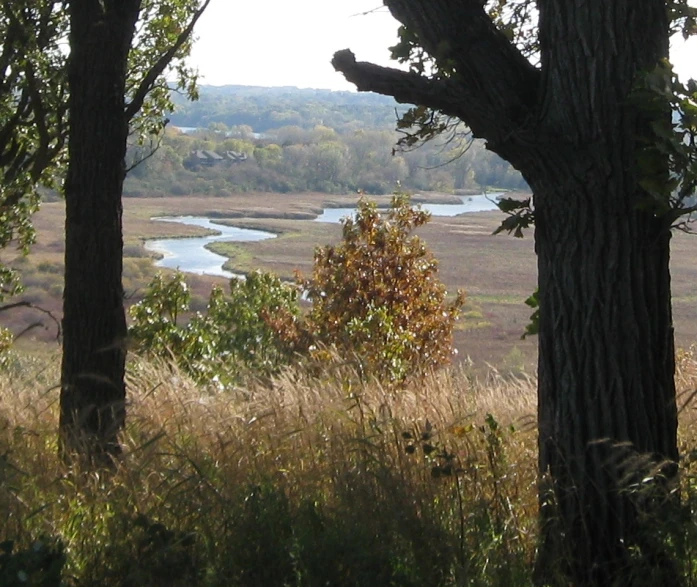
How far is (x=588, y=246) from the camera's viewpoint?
387 centimetres

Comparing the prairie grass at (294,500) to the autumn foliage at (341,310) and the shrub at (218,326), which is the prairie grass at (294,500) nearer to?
the shrub at (218,326)

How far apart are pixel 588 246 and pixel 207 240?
47.8 m

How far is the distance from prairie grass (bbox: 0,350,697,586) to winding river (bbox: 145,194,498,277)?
1046 inches

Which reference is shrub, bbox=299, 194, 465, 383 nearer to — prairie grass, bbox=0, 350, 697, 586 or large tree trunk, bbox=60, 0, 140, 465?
large tree trunk, bbox=60, 0, 140, 465

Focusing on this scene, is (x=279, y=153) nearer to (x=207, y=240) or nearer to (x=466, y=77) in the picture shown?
(x=207, y=240)

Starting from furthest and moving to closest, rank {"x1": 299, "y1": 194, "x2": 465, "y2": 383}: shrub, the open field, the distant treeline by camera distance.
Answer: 1. the distant treeline
2. the open field
3. {"x1": 299, "y1": 194, "x2": 465, "y2": 383}: shrub

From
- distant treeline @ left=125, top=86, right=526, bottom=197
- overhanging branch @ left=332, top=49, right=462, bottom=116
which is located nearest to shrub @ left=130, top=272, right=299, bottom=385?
overhanging branch @ left=332, top=49, right=462, bottom=116

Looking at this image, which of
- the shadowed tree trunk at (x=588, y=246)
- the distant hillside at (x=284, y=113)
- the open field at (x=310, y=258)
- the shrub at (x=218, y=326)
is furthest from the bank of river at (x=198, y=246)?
the shadowed tree trunk at (x=588, y=246)

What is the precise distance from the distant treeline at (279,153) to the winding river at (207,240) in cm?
134

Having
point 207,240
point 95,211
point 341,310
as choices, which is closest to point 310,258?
point 207,240

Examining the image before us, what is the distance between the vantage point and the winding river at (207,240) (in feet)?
116

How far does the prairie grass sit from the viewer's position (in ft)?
12.2

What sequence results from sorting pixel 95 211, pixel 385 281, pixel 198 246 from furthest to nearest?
1. pixel 198 246
2. pixel 385 281
3. pixel 95 211

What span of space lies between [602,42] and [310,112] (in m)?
64.6
